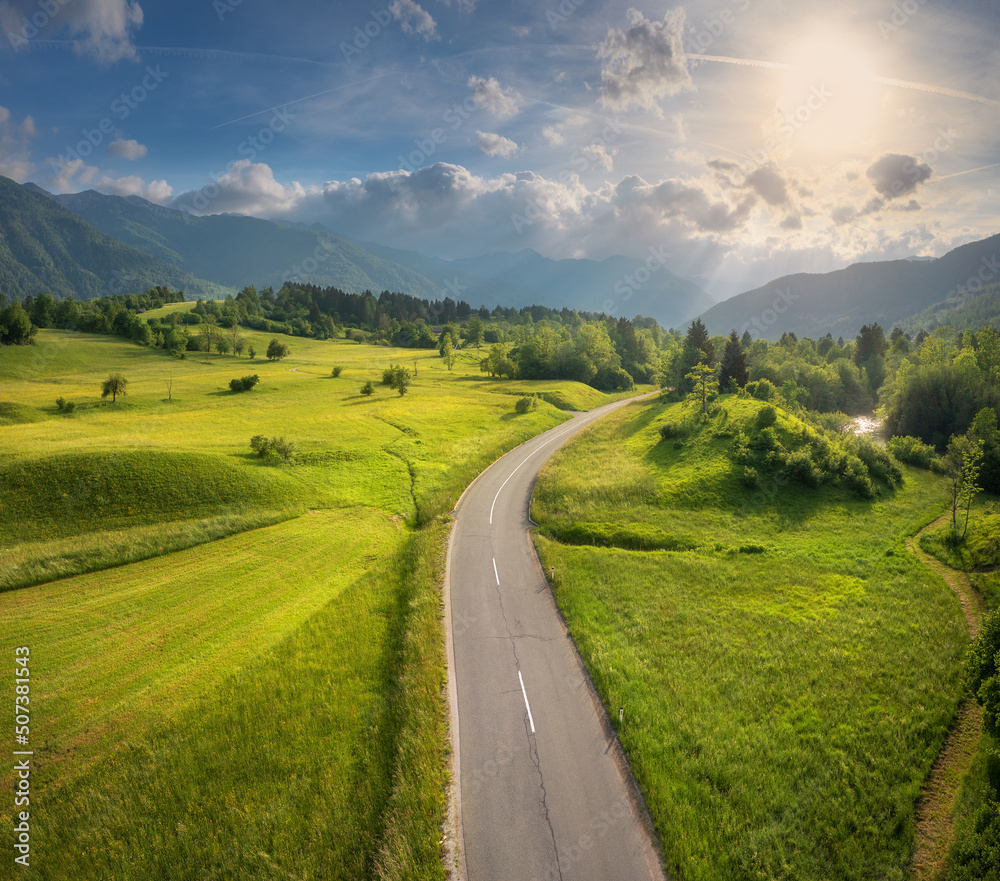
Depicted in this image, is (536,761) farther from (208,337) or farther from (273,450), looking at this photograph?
(208,337)

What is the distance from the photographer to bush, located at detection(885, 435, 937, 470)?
60406 millimetres

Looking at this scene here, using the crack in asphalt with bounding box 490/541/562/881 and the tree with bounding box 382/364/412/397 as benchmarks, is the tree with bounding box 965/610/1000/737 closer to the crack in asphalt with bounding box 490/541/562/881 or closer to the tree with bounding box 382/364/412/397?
the crack in asphalt with bounding box 490/541/562/881

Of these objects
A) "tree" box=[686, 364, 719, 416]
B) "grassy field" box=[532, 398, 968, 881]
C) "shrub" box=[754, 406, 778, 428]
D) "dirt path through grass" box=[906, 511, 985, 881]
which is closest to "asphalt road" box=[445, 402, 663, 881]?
"grassy field" box=[532, 398, 968, 881]

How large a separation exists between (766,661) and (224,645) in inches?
1067

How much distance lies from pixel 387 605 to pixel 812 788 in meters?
21.1

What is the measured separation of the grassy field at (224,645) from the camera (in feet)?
45.6

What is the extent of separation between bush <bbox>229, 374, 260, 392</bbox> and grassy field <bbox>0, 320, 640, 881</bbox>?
2543cm

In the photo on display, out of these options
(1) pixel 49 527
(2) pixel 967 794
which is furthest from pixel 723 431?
(1) pixel 49 527

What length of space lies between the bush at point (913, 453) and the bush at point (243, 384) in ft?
343

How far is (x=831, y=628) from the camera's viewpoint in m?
23.9

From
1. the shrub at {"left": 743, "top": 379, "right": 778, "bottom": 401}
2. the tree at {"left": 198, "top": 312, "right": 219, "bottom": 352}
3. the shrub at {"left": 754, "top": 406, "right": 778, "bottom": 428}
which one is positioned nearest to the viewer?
the shrub at {"left": 754, "top": 406, "right": 778, "bottom": 428}

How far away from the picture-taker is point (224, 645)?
2245 cm

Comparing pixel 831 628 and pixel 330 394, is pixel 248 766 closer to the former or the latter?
pixel 831 628

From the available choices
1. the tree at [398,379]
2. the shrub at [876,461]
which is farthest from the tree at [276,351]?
the shrub at [876,461]
